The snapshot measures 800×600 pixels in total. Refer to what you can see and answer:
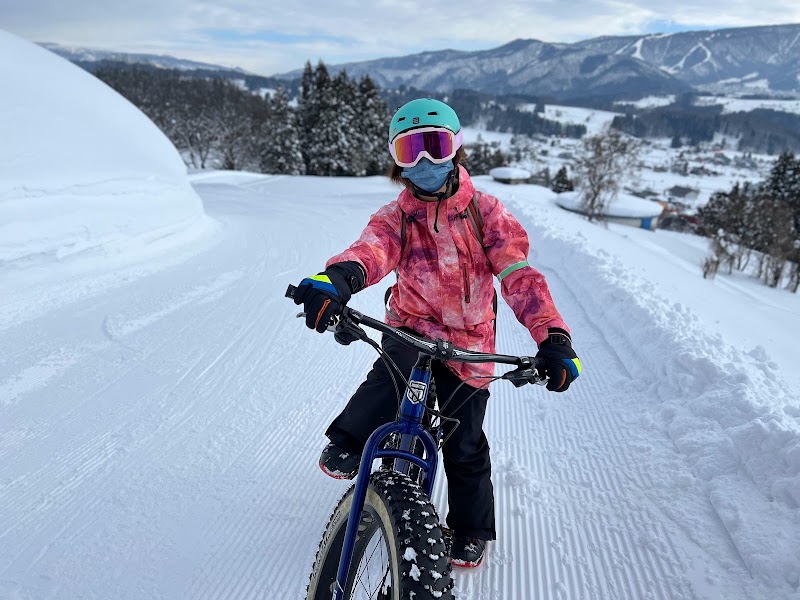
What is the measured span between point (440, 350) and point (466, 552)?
1212 millimetres

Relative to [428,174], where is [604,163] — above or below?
below

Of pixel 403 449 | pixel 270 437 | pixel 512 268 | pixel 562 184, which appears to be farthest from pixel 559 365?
pixel 562 184

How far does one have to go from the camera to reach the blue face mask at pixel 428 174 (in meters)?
2.03

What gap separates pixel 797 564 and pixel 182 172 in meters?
11.0

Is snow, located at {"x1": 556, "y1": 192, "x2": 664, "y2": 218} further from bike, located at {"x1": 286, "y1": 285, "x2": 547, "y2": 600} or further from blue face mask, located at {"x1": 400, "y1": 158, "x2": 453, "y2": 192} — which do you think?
bike, located at {"x1": 286, "y1": 285, "x2": 547, "y2": 600}

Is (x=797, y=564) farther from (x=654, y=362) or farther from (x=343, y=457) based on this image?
(x=654, y=362)

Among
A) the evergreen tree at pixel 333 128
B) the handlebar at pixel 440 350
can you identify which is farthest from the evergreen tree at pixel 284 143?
the handlebar at pixel 440 350

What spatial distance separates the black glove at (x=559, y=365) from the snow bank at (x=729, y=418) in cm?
139

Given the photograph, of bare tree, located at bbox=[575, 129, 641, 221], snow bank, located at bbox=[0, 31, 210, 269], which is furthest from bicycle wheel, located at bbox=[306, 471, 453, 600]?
bare tree, located at bbox=[575, 129, 641, 221]

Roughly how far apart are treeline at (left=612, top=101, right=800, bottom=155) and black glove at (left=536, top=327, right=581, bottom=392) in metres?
163

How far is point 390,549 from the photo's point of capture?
4.79 ft

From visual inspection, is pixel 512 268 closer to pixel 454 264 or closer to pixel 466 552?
pixel 454 264

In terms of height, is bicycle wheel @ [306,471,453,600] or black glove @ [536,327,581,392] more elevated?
black glove @ [536,327,581,392]

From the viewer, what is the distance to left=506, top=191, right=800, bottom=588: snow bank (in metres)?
2.25
